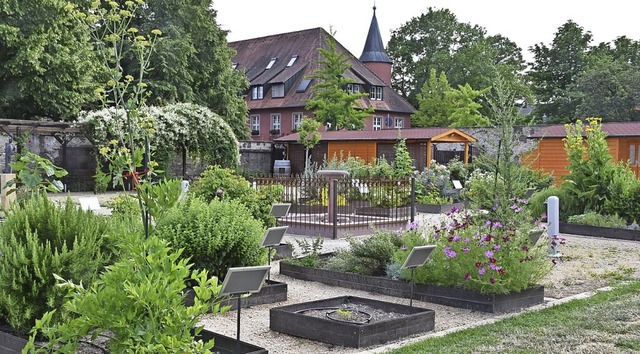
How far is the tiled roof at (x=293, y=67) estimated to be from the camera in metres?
54.0

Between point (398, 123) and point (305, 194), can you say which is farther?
point (398, 123)

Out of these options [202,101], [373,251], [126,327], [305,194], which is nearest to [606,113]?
[202,101]

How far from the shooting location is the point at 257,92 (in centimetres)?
5653

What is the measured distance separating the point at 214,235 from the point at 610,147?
22.9 m

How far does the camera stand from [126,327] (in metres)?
3.94

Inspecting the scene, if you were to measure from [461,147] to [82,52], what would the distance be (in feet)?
57.2

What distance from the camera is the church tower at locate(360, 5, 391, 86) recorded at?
61.7m

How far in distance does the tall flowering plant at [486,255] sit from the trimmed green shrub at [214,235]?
6.02 ft

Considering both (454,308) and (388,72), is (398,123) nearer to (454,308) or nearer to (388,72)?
(388,72)

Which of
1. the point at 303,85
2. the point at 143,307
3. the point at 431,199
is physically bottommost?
the point at 431,199

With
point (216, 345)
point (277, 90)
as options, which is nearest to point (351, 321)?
point (216, 345)

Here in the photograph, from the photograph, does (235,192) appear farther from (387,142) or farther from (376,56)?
(376,56)

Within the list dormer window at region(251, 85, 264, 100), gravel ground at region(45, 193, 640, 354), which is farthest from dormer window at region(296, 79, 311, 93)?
gravel ground at region(45, 193, 640, 354)

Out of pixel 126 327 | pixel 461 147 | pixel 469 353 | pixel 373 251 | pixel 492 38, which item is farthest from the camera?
pixel 492 38
